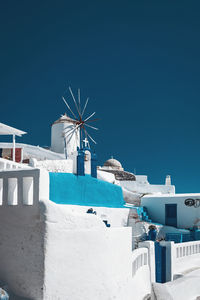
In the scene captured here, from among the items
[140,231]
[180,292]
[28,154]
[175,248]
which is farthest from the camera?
[28,154]

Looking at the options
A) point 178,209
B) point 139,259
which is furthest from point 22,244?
point 178,209

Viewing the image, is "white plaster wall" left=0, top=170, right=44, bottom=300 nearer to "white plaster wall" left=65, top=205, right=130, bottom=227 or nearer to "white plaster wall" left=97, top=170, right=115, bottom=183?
"white plaster wall" left=65, top=205, right=130, bottom=227

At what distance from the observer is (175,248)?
991 centimetres

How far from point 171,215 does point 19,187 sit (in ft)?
47.6

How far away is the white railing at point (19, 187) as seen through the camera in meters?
4.81

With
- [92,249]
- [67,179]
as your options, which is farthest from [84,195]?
[92,249]

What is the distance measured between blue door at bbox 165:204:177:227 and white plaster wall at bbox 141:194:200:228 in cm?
18

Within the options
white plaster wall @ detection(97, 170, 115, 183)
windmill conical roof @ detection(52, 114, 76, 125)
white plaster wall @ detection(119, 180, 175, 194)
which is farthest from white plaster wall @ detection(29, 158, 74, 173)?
windmill conical roof @ detection(52, 114, 76, 125)

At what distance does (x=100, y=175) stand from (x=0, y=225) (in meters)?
15.6

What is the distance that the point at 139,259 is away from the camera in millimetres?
7496

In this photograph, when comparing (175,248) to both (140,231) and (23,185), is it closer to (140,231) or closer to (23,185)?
(140,231)

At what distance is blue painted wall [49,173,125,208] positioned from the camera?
10.5m

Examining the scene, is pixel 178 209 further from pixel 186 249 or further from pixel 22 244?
pixel 22 244

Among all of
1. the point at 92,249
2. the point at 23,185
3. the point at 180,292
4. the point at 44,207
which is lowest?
the point at 180,292
